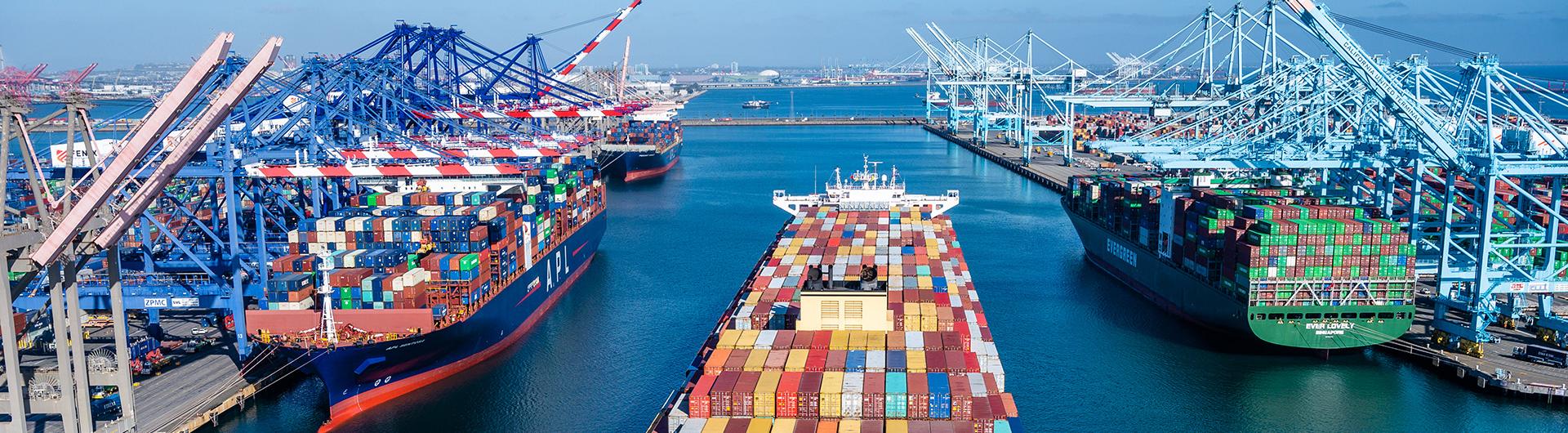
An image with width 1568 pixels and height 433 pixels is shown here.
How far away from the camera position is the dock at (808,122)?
121250 mm

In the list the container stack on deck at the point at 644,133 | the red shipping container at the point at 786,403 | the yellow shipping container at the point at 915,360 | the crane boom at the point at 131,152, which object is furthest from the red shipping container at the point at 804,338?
the container stack on deck at the point at 644,133

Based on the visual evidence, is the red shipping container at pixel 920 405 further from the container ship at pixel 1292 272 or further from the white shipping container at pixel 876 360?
the container ship at pixel 1292 272

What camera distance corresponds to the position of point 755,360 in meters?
17.3

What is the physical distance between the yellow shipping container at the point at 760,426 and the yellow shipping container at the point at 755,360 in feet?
5.26

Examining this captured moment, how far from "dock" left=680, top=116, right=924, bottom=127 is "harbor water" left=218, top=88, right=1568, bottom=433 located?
77.6 meters

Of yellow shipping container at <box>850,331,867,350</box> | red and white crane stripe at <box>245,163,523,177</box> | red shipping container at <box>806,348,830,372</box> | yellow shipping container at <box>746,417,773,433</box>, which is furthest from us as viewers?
red and white crane stripe at <box>245,163,523,177</box>

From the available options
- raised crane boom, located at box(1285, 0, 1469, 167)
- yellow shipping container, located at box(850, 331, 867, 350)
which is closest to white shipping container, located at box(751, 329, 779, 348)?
yellow shipping container, located at box(850, 331, 867, 350)

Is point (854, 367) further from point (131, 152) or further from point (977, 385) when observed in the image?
point (131, 152)

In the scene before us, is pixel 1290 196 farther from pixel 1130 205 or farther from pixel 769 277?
pixel 769 277

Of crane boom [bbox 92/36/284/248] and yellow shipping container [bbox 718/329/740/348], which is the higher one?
crane boom [bbox 92/36/284/248]

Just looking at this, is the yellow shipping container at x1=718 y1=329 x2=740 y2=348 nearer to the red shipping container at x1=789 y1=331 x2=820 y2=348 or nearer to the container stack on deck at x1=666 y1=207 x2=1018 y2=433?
the container stack on deck at x1=666 y1=207 x2=1018 y2=433

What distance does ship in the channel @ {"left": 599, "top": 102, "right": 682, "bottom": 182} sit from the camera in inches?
2731

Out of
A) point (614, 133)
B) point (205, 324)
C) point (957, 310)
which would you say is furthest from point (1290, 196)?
point (614, 133)

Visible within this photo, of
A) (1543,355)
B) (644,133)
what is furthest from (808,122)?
(1543,355)
